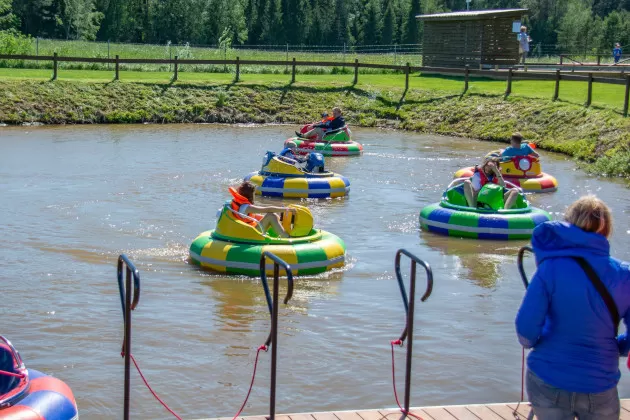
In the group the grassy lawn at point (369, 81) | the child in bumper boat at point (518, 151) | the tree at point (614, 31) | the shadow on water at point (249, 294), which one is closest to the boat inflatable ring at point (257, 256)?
the shadow on water at point (249, 294)

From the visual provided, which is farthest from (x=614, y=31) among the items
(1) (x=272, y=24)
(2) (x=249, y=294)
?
(2) (x=249, y=294)

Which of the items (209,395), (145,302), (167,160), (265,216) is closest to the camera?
(209,395)

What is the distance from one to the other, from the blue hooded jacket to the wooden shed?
34.0 metres

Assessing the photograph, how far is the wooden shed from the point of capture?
37925 mm

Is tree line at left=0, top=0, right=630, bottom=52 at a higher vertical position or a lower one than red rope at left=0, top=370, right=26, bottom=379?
higher

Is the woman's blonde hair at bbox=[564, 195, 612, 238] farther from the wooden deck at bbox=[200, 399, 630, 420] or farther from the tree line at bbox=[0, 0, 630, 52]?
the tree line at bbox=[0, 0, 630, 52]

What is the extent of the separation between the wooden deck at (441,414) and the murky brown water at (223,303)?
1.38m

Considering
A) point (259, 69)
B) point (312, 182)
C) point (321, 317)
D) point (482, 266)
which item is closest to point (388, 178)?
point (312, 182)

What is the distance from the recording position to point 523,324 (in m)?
4.83

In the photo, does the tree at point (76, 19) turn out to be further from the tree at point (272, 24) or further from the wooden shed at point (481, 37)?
the wooden shed at point (481, 37)

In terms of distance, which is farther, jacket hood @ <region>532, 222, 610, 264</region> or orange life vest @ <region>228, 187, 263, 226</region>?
orange life vest @ <region>228, 187, 263, 226</region>

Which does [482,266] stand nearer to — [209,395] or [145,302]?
[145,302]

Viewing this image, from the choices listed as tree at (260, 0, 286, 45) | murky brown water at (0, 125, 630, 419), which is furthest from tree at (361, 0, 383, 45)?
murky brown water at (0, 125, 630, 419)

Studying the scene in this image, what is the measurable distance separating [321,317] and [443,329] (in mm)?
1372
